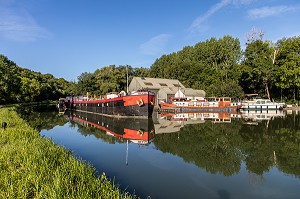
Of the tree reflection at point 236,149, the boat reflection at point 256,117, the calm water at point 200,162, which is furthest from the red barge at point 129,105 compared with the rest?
the boat reflection at point 256,117

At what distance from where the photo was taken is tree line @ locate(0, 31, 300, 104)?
56.6 meters

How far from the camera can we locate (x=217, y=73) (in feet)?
249

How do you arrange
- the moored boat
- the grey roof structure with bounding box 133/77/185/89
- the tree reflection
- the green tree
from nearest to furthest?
1. the tree reflection
2. the moored boat
3. the green tree
4. the grey roof structure with bounding box 133/77/185/89

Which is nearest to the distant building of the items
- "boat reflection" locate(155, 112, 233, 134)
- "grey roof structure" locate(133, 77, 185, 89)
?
"grey roof structure" locate(133, 77, 185, 89)

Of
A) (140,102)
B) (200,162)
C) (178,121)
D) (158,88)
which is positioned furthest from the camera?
(158,88)

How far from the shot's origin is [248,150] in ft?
50.6

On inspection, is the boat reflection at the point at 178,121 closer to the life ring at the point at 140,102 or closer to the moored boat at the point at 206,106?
the life ring at the point at 140,102

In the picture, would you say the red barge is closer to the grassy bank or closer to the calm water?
the calm water

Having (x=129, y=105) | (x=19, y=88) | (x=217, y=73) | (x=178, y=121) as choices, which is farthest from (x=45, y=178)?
(x=217, y=73)

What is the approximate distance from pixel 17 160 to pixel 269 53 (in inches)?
2476

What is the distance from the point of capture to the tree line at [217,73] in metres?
56.6

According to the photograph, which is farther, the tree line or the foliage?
the tree line

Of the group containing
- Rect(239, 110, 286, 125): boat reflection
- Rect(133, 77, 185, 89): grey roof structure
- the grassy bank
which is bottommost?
Rect(239, 110, 286, 125): boat reflection

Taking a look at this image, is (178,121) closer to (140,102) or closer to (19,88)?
(140,102)
